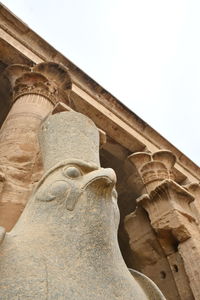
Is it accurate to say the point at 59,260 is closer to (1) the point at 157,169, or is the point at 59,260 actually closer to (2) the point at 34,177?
(2) the point at 34,177

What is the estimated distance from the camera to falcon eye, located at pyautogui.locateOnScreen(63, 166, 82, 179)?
1.93m

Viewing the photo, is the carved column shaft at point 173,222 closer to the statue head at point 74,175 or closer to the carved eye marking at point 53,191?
the statue head at point 74,175

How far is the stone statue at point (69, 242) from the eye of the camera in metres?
1.35

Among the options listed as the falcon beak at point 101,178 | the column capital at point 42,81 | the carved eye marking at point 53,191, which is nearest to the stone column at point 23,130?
the column capital at point 42,81

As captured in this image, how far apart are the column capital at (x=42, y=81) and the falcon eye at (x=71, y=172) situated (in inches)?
104

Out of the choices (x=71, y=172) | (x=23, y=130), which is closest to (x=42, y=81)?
(x=23, y=130)

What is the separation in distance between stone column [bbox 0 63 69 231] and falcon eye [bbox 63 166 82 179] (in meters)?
0.89

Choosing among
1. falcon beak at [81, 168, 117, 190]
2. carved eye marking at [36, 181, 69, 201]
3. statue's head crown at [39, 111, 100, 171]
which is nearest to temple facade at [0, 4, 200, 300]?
statue's head crown at [39, 111, 100, 171]

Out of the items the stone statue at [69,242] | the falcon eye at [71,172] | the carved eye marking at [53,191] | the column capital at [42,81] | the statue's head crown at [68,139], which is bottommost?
the stone statue at [69,242]

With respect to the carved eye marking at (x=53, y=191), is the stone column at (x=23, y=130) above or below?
above

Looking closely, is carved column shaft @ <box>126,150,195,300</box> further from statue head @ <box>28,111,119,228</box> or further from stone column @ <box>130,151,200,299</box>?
statue head @ <box>28,111,119,228</box>

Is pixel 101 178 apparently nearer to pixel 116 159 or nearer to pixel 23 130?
pixel 23 130

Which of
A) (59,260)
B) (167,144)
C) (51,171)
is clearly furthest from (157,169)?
(59,260)

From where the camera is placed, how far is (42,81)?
4574 millimetres
